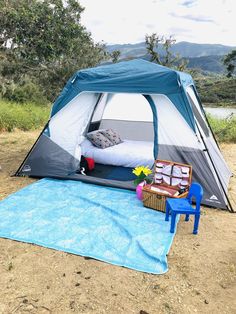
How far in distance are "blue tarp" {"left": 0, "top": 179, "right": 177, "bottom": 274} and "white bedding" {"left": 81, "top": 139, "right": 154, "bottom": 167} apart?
1.05 metres

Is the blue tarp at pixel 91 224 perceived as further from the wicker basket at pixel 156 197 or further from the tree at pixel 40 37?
the tree at pixel 40 37

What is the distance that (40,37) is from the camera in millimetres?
11672

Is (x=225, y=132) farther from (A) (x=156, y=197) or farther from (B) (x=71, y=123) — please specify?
(A) (x=156, y=197)

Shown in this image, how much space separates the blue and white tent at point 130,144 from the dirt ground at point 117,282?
1274mm

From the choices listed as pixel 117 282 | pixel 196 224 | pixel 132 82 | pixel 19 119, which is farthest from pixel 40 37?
pixel 117 282

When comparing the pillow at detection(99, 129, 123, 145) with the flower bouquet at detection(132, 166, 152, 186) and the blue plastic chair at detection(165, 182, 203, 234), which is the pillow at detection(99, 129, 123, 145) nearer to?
the flower bouquet at detection(132, 166, 152, 186)

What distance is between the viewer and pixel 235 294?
2457 mm

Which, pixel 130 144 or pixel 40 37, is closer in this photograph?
pixel 130 144

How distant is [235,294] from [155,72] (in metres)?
3.02

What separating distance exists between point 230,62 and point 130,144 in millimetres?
30101

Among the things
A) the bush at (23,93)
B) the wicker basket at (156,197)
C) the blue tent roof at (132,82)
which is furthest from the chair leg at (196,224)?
the bush at (23,93)

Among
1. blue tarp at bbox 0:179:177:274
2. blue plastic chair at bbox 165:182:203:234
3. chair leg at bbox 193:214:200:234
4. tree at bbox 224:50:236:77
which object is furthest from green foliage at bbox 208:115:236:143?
tree at bbox 224:50:236:77

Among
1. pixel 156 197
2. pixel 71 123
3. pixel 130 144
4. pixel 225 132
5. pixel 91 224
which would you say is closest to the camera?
pixel 91 224

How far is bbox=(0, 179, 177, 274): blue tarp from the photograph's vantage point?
2.94 metres
